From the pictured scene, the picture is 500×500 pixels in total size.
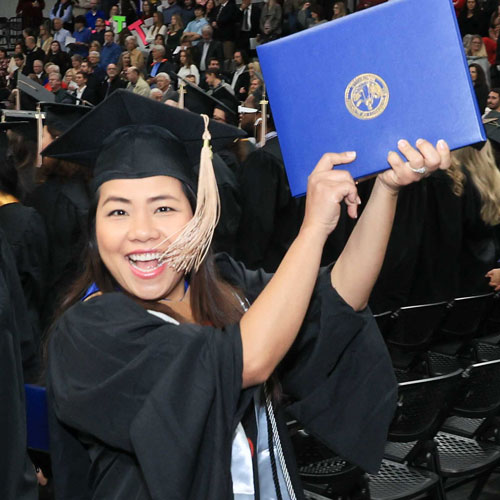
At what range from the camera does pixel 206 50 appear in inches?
539

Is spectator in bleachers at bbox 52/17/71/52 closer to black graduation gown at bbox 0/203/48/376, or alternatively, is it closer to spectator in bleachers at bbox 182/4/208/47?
spectator in bleachers at bbox 182/4/208/47

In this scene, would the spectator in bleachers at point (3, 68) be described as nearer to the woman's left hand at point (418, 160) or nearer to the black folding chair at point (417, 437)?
the black folding chair at point (417, 437)

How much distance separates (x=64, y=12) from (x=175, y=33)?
5104 millimetres

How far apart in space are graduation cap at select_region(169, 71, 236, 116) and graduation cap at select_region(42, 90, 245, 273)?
4.41 meters

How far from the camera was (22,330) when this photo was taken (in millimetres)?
3201

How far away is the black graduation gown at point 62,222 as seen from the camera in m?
5.12

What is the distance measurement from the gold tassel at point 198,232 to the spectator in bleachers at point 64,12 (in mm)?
Result: 17854

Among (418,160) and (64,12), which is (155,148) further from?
(64,12)

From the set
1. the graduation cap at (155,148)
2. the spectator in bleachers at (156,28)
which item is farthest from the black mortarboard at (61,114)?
the spectator in bleachers at (156,28)

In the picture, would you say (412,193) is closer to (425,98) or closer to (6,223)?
(6,223)

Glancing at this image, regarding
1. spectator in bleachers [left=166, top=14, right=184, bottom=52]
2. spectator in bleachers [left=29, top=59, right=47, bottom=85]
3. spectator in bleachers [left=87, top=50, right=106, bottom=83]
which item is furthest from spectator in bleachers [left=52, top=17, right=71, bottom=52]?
spectator in bleachers [left=166, top=14, right=184, bottom=52]

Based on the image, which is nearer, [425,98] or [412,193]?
[425,98]

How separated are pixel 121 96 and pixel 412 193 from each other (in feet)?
13.4

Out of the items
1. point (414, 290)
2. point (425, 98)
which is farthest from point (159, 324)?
point (414, 290)
